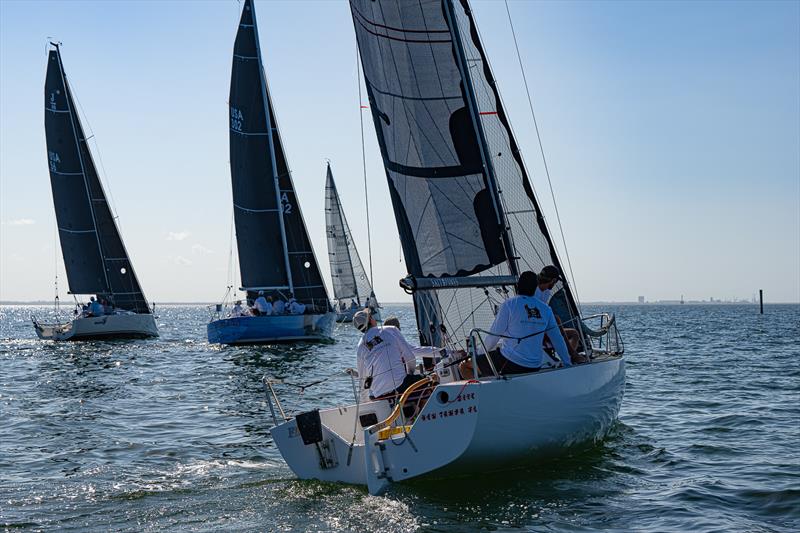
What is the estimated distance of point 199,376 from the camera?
2216 centimetres

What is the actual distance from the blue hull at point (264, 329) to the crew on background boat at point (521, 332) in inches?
953

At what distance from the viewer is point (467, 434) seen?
25.9 ft

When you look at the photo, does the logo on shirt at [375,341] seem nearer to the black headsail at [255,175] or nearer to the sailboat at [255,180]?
the sailboat at [255,180]

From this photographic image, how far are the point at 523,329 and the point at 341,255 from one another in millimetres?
54466

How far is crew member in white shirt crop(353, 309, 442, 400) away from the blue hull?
922 inches

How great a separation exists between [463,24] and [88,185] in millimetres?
33878

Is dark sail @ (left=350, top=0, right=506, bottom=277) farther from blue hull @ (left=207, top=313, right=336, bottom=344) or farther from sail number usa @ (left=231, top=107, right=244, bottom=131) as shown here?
sail number usa @ (left=231, top=107, right=244, bottom=131)

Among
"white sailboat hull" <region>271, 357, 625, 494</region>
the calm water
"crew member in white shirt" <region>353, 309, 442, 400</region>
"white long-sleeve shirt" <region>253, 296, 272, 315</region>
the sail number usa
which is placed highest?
the sail number usa

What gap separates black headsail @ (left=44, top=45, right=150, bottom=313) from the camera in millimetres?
41938

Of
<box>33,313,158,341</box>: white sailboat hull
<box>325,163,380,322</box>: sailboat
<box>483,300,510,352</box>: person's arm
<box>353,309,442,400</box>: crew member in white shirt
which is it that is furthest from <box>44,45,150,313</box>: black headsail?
<box>483,300,510,352</box>: person's arm

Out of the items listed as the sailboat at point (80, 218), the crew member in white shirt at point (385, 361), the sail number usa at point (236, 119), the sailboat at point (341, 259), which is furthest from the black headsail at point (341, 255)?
the crew member in white shirt at point (385, 361)

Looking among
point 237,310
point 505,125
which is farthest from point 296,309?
point 505,125

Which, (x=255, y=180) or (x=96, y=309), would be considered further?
(x=96, y=309)

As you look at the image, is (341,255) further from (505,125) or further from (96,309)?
(505,125)
